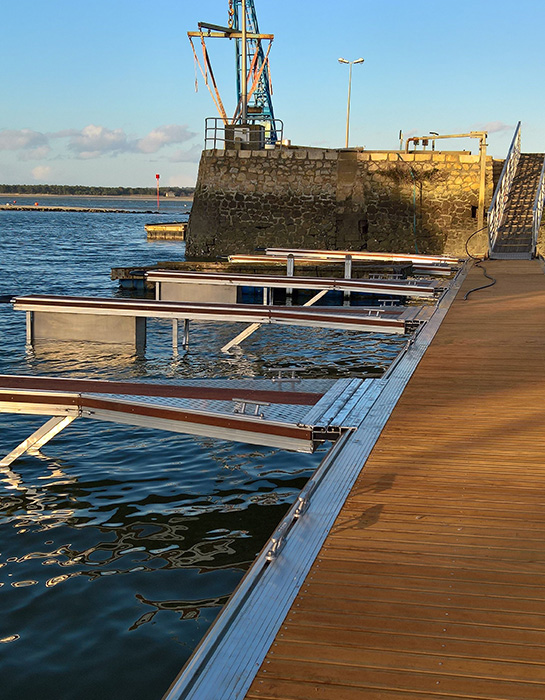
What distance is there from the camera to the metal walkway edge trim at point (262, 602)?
243cm

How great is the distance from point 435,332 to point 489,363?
5.30 feet

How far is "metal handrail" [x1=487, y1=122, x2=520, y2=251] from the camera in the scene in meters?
16.0

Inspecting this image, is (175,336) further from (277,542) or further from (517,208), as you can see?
(517,208)

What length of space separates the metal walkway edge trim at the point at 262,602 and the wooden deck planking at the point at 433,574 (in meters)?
0.05

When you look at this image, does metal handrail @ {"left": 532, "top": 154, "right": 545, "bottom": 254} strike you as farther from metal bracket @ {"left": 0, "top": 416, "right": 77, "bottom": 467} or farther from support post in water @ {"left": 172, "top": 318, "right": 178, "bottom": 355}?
metal bracket @ {"left": 0, "top": 416, "right": 77, "bottom": 467}

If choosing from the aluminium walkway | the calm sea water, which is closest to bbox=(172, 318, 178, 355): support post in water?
the calm sea water

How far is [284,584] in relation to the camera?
298 centimetres

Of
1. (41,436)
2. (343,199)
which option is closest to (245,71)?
(343,199)

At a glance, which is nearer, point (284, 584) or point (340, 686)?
point (340, 686)

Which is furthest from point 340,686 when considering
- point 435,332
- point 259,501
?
point 435,332

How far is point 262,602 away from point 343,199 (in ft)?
69.3

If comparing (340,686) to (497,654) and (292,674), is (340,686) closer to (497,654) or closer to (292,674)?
(292,674)

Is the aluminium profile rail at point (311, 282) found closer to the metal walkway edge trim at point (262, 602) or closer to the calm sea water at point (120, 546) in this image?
the calm sea water at point (120, 546)

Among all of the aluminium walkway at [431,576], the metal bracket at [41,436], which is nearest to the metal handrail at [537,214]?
the aluminium walkway at [431,576]
